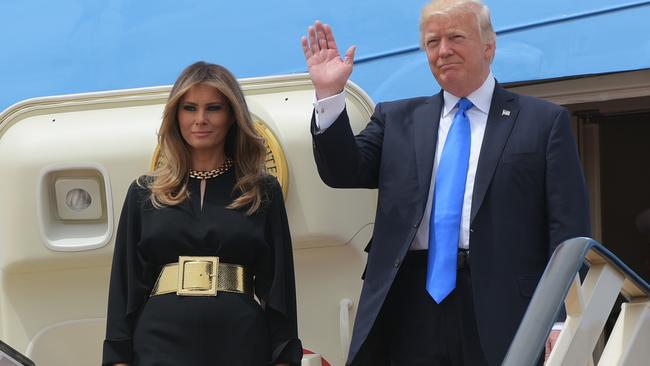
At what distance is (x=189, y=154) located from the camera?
2.73 meters

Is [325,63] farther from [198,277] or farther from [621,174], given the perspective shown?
[621,174]

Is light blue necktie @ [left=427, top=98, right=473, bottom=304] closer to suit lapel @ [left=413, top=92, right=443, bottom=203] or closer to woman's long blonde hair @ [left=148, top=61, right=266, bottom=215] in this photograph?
suit lapel @ [left=413, top=92, right=443, bottom=203]

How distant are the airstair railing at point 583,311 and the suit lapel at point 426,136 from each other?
0.53 m

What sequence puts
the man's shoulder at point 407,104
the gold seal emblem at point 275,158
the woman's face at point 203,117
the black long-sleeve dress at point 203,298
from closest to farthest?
the black long-sleeve dress at point 203,298 < the woman's face at point 203,117 < the man's shoulder at point 407,104 < the gold seal emblem at point 275,158

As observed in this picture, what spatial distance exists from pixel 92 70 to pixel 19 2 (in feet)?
1.49

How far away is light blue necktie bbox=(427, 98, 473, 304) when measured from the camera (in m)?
2.56

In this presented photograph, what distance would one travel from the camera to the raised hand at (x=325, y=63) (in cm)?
271

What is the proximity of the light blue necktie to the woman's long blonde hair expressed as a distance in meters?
0.46

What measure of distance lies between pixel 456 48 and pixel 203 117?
2.25 feet

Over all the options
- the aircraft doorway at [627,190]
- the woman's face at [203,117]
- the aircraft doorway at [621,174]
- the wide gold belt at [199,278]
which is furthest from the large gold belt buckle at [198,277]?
the aircraft doorway at [627,190]

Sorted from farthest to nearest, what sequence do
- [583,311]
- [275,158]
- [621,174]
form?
[621,174]
[275,158]
[583,311]

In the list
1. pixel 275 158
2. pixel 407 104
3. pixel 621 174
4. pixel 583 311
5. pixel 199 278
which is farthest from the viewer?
pixel 621 174

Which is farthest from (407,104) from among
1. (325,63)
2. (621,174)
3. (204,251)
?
(621,174)

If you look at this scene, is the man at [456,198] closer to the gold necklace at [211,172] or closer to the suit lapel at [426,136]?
the suit lapel at [426,136]
